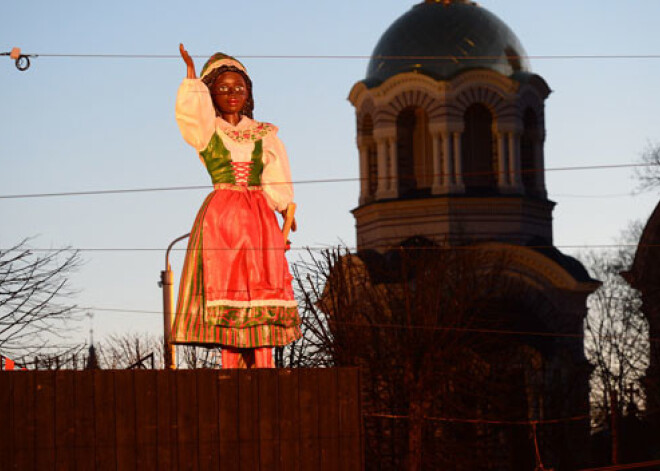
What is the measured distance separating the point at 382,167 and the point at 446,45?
451 cm

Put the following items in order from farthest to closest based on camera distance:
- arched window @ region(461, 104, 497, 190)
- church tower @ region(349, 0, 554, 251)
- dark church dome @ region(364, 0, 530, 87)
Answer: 1. arched window @ region(461, 104, 497, 190)
2. dark church dome @ region(364, 0, 530, 87)
3. church tower @ region(349, 0, 554, 251)

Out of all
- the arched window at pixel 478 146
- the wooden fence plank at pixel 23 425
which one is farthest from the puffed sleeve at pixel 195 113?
the arched window at pixel 478 146

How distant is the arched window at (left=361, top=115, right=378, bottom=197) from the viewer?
62.7 m

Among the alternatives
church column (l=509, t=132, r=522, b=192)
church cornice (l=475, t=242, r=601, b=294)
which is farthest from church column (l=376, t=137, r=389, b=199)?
church cornice (l=475, t=242, r=601, b=294)

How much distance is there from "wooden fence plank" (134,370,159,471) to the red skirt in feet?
1.72

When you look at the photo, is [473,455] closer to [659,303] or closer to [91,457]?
[659,303]

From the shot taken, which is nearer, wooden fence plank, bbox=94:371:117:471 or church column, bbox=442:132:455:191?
wooden fence plank, bbox=94:371:117:471

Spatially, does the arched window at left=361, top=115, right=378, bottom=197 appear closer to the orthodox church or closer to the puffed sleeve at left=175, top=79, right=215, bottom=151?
the orthodox church

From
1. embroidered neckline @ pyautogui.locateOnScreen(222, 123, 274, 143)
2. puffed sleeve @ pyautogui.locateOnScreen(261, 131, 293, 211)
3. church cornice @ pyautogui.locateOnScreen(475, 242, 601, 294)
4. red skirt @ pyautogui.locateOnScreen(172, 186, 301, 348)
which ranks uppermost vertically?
church cornice @ pyautogui.locateOnScreen(475, 242, 601, 294)

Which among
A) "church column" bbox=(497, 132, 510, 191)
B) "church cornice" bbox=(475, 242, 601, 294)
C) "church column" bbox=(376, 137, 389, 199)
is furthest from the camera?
"church column" bbox=(376, 137, 389, 199)

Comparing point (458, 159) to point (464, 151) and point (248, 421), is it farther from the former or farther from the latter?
point (248, 421)

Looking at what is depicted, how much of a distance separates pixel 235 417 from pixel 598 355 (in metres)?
41.8

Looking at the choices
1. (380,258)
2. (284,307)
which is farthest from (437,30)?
(284,307)

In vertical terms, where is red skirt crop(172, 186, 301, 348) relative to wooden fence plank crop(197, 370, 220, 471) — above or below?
above
